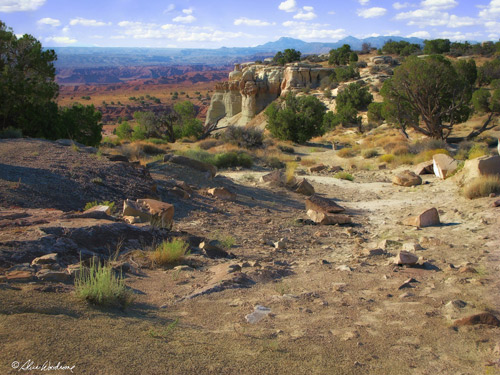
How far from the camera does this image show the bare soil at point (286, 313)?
2.66 meters

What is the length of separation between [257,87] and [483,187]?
130 feet

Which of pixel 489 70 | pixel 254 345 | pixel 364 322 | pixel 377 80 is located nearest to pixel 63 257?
pixel 254 345

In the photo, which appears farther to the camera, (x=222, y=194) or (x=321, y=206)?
(x=222, y=194)

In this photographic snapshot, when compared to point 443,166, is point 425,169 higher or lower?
lower

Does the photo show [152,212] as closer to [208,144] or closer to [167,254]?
[167,254]

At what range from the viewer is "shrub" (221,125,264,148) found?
70.8ft

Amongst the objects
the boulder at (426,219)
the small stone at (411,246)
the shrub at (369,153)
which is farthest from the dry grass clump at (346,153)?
the small stone at (411,246)

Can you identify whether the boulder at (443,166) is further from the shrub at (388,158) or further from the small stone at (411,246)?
the small stone at (411,246)

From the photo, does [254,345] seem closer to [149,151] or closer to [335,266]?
[335,266]

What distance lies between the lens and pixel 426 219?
798cm

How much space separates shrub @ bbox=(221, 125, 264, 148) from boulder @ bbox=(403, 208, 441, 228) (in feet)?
46.1

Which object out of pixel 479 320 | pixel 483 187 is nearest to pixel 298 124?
pixel 483 187

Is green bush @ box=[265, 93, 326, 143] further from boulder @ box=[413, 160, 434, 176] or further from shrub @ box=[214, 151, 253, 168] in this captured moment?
boulder @ box=[413, 160, 434, 176]

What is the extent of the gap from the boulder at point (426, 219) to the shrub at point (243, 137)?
14039mm
